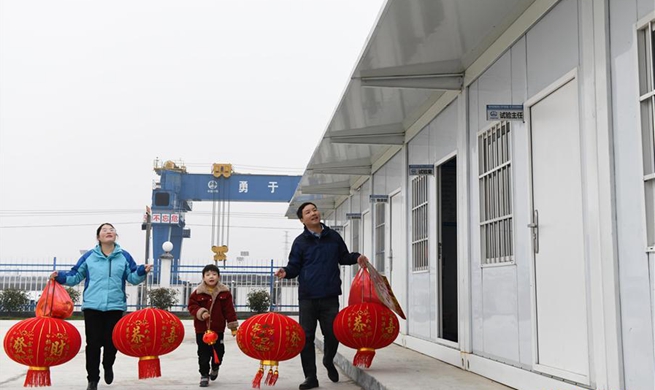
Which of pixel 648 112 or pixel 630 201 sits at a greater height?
pixel 648 112

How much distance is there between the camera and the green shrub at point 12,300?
22.3m

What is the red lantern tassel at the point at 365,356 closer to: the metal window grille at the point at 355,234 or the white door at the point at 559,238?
the white door at the point at 559,238

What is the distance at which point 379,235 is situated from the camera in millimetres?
12023

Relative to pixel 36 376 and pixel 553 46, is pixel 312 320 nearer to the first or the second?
pixel 36 376

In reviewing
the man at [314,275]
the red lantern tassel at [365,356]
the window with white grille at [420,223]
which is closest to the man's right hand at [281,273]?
the man at [314,275]

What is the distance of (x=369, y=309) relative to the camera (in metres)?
6.15

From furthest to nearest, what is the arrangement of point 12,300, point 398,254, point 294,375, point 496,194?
point 12,300
point 398,254
point 294,375
point 496,194

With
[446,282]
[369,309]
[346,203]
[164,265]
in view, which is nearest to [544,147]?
[369,309]

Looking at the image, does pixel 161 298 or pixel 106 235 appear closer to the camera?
pixel 106 235

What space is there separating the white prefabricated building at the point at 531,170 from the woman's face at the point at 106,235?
8.89ft

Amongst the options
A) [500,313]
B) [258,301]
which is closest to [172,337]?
[500,313]

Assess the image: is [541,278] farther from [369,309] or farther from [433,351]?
[433,351]

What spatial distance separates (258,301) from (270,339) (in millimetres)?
18183

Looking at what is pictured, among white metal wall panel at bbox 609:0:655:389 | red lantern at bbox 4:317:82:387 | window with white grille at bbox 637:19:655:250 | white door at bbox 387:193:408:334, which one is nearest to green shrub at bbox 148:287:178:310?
white door at bbox 387:193:408:334
